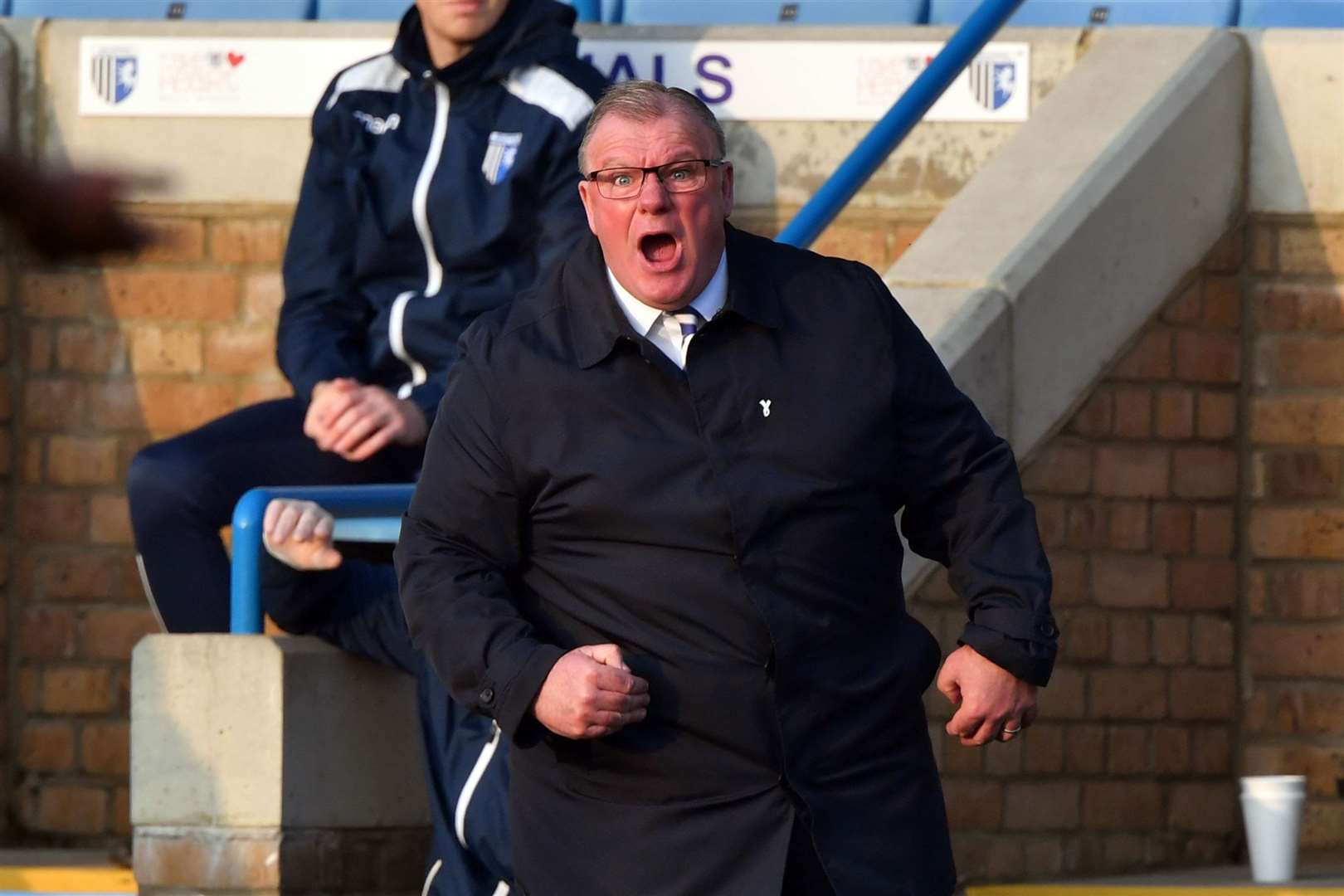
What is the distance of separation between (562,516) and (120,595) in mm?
3033

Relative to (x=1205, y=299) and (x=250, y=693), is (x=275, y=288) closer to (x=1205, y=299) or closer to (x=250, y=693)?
(x=250, y=693)

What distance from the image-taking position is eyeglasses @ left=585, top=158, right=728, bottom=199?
2.81 meters

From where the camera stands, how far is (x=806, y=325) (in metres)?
2.86

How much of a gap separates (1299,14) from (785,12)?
1.39m

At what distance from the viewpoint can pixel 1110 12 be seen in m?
6.17

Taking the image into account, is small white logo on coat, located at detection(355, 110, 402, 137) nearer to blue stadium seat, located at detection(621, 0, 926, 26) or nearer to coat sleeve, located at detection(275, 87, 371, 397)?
coat sleeve, located at detection(275, 87, 371, 397)

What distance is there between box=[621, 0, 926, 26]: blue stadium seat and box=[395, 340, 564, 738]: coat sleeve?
337 centimetres

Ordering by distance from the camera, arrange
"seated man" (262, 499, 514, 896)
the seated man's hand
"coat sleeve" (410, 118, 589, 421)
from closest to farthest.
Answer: "seated man" (262, 499, 514, 896) → the seated man's hand → "coat sleeve" (410, 118, 589, 421)

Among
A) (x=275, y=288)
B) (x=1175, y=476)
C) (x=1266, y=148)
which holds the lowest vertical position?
(x=1175, y=476)

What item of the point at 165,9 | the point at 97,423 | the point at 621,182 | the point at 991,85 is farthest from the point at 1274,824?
the point at 165,9

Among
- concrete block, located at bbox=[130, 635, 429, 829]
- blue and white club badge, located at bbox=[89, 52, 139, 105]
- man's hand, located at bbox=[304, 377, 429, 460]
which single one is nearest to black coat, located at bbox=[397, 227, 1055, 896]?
concrete block, located at bbox=[130, 635, 429, 829]

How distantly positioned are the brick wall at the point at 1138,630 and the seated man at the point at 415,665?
4.65ft

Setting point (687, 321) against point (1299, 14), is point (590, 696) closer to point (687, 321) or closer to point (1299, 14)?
point (687, 321)

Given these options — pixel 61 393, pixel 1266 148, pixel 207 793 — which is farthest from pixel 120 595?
pixel 1266 148
